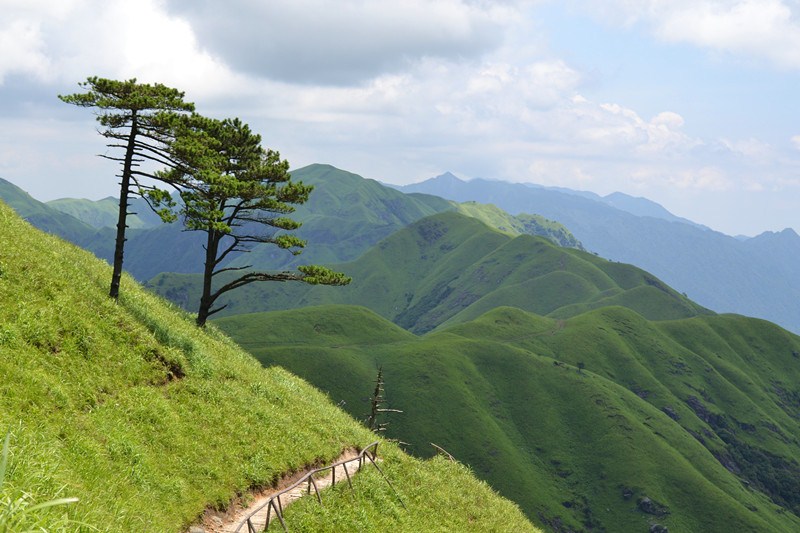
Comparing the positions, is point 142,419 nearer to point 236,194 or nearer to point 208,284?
point 236,194

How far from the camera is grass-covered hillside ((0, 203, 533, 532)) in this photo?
17359 mm

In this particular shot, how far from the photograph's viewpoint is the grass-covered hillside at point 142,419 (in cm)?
1736

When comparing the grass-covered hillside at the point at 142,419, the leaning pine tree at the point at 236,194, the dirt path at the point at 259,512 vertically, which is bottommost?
the dirt path at the point at 259,512

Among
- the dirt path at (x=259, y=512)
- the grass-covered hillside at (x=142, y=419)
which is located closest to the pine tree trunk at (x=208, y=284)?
the grass-covered hillside at (x=142, y=419)

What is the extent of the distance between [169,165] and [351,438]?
1871cm

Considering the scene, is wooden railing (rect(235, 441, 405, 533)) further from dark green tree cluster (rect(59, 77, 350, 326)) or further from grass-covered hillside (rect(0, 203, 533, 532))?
dark green tree cluster (rect(59, 77, 350, 326))

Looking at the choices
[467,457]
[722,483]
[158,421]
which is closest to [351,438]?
[158,421]

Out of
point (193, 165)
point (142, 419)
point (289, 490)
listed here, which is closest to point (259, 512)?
point (289, 490)

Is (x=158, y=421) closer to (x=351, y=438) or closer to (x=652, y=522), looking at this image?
(x=351, y=438)

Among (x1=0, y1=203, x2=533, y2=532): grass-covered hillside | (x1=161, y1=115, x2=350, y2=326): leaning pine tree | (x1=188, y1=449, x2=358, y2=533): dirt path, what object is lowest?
(x1=188, y1=449, x2=358, y2=533): dirt path

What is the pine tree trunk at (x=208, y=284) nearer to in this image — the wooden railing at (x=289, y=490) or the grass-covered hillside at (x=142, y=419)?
the grass-covered hillside at (x=142, y=419)

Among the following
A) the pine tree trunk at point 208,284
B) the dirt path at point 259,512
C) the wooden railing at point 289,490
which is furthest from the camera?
the pine tree trunk at point 208,284

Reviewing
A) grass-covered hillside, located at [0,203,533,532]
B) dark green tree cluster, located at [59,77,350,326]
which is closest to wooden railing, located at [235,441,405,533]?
grass-covered hillside, located at [0,203,533,532]

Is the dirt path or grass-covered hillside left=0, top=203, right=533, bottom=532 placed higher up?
grass-covered hillside left=0, top=203, right=533, bottom=532
